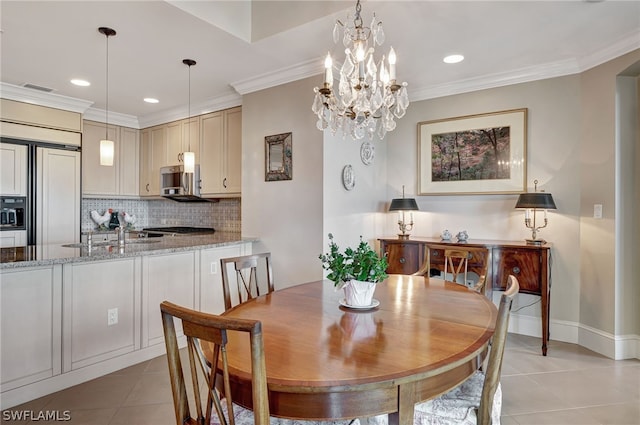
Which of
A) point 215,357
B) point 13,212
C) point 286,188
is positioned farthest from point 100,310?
point 13,212

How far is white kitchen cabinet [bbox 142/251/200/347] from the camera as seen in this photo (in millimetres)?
2891

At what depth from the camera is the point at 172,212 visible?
5500 millimetres

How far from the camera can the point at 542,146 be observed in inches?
133

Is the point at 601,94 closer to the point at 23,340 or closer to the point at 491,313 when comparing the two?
the point at 491,313

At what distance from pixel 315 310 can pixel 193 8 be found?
215 cm

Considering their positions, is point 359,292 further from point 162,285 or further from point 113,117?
point 113,117

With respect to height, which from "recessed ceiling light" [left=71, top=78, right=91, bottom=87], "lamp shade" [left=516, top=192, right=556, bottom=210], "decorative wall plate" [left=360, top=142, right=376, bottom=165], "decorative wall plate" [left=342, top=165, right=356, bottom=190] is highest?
"recessed ceiling light" [left=71, top=78, right=91, bottom=87]

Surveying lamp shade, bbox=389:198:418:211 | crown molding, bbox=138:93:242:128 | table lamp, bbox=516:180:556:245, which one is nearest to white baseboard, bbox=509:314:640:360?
table lamp, bbox=516:180:556:245

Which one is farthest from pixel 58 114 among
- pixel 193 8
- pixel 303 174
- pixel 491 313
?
pixel 491 313

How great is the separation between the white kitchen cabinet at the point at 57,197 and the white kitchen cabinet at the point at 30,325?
7.11 feet

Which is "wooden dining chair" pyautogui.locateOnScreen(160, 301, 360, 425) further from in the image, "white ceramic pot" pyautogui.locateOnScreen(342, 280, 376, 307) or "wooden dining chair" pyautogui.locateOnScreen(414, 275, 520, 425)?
"white ceramic pot" pyautogui.locateOnScreen(342, 280, 376, 307)

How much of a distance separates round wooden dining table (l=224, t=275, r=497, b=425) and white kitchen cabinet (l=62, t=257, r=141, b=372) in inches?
56.3

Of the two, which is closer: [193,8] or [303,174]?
[193,8]

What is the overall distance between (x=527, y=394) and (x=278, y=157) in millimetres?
2733
